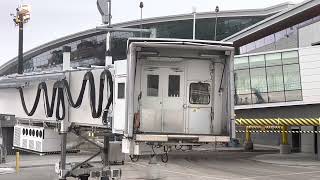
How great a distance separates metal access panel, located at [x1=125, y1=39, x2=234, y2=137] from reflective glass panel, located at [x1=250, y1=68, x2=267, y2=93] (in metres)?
35.9

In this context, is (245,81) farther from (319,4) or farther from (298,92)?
(319,4)

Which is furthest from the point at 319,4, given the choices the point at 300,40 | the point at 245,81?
the point at 245,81

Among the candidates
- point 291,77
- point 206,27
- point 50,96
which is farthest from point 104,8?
point 206,27

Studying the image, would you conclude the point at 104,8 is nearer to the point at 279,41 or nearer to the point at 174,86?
the point at 174,86

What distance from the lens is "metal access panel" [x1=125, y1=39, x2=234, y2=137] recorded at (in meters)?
11.6

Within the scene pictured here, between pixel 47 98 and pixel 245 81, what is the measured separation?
36.6 meters

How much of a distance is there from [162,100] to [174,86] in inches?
16.6

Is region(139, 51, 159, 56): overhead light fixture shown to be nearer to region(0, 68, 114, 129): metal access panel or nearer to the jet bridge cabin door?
the jet bridge cabin door

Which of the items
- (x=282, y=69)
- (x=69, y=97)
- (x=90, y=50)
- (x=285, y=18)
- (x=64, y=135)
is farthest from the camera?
(x=90, y=50)

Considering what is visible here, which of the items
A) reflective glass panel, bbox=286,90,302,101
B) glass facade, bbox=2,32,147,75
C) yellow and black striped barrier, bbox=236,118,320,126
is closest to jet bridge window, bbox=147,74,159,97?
yellow and black striped barrier, bbox=236,118,320,126

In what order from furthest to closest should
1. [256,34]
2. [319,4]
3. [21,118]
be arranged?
[256,34] < [319,4] < [21,118]

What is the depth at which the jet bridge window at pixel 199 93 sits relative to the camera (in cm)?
1175

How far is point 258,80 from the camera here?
47.8 meters

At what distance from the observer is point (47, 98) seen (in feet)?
47.6
